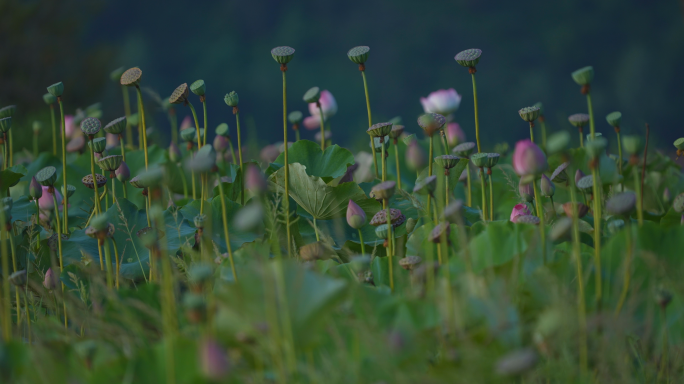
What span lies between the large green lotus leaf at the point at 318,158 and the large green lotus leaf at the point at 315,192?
0.10 metres

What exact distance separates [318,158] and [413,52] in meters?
13.2

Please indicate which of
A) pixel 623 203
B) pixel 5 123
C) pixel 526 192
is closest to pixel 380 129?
pixel 526 192

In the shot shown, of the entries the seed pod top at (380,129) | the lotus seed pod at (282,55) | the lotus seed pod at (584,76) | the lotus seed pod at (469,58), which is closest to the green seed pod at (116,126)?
the lotus seed pod at (282,55)

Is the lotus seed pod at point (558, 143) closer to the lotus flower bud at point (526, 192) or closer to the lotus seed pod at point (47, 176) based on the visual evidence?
the lotus flower bud at point (526, 192)

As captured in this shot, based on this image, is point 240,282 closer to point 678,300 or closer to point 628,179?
point 678,300

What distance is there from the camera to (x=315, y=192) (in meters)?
0.85

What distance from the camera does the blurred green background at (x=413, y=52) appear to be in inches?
430

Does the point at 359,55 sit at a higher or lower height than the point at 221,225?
higher

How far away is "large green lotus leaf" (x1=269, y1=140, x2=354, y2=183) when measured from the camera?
988 mm

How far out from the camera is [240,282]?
0.44m

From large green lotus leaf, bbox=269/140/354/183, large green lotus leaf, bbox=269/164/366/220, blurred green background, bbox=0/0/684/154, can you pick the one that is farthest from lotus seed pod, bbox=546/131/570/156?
blurred green background, bbox=0/0/684/154

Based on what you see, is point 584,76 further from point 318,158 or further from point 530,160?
point 318,158

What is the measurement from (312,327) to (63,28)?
701cm

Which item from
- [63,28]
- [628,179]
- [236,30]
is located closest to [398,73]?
[236,30]
